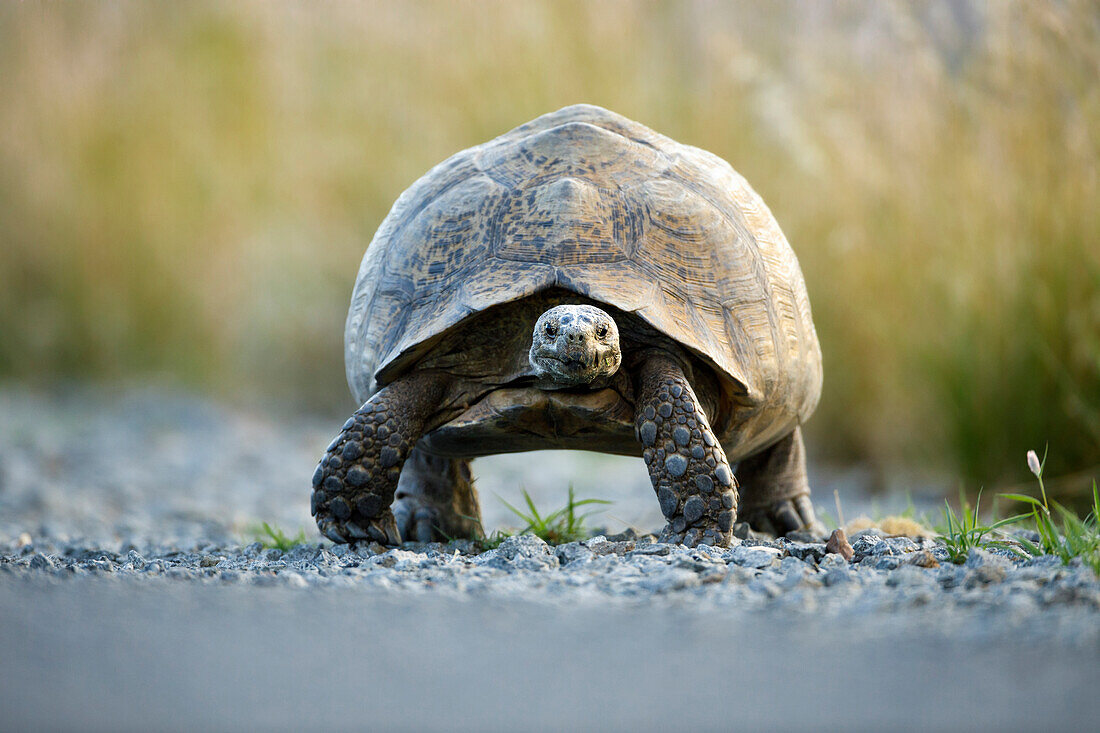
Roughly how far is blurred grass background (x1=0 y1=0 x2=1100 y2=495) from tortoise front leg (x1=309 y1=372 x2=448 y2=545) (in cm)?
294

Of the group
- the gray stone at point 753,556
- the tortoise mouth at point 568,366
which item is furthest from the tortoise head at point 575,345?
the gray stone at point 753,556

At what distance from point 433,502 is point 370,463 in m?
0.66

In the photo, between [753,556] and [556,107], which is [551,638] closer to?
[753,556]

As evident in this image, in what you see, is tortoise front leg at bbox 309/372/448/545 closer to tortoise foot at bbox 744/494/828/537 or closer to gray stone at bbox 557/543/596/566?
gray stone at bbox 557/543/596/566

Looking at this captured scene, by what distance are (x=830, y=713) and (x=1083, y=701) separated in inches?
13.0

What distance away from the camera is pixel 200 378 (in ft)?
29.7

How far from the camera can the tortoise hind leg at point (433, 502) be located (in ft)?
11.5

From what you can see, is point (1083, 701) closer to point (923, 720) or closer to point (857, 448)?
point (923, 720)

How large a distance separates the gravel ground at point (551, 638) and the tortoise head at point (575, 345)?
45cm

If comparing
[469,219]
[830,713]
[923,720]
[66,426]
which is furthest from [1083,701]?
[66,426]

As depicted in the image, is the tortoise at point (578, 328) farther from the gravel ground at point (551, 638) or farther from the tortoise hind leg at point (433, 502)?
the gravel ground at point (551, 638)

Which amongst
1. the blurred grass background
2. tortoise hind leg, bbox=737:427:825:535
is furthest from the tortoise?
the blurred grass background

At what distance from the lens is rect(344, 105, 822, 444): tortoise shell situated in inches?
115

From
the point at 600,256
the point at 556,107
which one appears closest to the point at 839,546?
the point at 600,256
